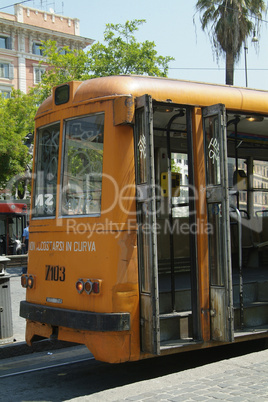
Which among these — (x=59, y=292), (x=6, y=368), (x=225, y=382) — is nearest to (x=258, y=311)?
(x=225, y=382)

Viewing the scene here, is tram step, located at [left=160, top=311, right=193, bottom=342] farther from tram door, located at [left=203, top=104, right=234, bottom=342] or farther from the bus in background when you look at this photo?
the bus in background

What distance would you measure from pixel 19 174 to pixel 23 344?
21.8 metres

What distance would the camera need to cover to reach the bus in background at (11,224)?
93.1 ft

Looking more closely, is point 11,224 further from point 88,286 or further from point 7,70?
point 7,70

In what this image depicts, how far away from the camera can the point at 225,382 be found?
15.3 ft

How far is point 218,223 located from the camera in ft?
18.6

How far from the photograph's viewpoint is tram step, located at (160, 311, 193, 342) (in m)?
5.54

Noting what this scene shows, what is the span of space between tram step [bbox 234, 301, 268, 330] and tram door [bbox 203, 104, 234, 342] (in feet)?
2.05

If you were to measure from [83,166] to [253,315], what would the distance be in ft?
8.66

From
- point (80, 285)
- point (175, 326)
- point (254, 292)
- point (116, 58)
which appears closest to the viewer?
point (80, 285)

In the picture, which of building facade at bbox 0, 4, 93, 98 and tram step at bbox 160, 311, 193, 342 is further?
building facade at bbox 0, 4, 93, 98

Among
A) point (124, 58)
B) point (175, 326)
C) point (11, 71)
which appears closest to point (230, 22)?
point (124, 58)

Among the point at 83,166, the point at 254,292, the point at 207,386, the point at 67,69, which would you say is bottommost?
the point at 207,386

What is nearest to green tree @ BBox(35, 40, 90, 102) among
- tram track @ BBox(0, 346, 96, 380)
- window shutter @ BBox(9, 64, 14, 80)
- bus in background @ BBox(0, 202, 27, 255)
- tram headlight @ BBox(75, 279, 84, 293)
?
bus in background @ BBox(0, 202, 27, 255)
